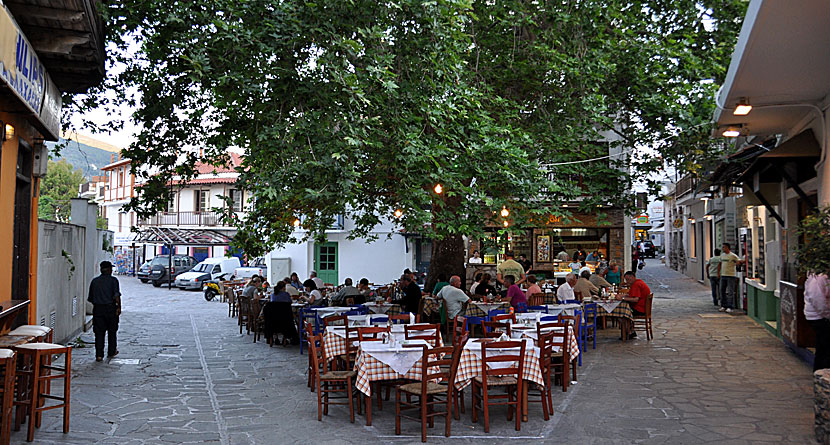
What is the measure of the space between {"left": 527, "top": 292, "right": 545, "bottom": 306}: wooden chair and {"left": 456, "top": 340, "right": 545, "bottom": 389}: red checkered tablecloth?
6.68 meters

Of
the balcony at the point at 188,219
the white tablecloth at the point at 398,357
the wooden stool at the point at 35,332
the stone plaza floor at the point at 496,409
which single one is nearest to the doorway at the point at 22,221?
the stone plaza floor at the point at 496,409

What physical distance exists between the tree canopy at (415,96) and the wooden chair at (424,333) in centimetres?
211

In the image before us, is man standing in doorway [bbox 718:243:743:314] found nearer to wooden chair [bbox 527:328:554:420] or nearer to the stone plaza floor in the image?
the stone plaza floor

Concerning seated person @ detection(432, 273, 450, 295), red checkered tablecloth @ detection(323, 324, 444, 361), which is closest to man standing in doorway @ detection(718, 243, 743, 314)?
seated person @ detection(432, 273, 450, 295)

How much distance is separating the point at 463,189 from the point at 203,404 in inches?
223

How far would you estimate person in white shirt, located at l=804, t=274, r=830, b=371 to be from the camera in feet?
27.8

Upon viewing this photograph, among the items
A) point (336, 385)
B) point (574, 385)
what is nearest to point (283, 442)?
point (336, 385)

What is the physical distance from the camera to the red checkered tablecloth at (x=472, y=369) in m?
7.55

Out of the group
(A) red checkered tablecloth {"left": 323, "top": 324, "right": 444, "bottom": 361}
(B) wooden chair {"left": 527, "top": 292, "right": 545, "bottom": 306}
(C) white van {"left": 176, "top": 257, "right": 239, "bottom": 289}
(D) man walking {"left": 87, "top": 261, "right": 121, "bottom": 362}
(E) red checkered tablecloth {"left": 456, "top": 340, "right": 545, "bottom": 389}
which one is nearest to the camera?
(E) red checkered tablecloth {"left": 456, "top": 340, "right": 545, "bottom": 389}

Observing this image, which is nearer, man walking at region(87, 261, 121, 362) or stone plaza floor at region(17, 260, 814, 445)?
stone plaza floor at region(17, 260, 814, 445)

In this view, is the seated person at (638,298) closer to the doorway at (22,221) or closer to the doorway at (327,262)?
the doorway at (22,221)

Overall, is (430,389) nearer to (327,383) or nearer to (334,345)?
(327,383)

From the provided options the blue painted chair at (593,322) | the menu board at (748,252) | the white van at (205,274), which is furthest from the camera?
the white van at (205,274)

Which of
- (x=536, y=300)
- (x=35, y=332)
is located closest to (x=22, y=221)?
(x=35, y=332)
